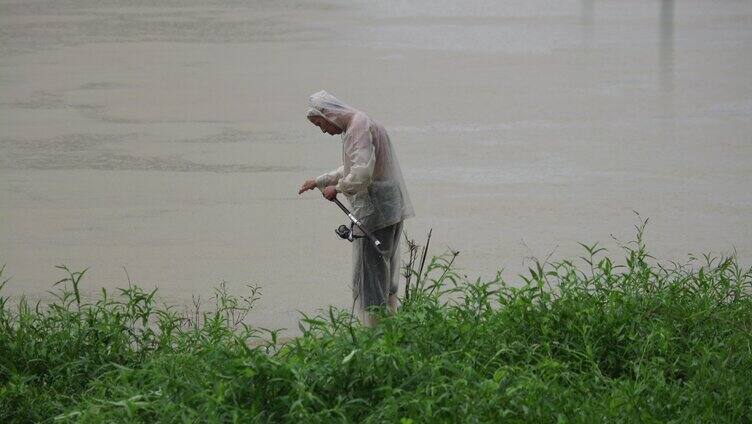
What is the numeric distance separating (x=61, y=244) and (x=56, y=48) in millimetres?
8053

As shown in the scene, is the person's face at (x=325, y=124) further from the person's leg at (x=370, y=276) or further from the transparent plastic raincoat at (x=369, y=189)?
the person's leg at (x=370, y=276)

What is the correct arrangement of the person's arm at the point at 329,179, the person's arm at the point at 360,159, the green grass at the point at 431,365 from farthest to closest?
the person's arm at the point at 329,179, the person's arm at the point at 360,159, the green grass at the point at 431,365

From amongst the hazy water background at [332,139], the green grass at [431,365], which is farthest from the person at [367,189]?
the hazy water background at [332,139]

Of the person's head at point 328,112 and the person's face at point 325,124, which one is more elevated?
the person's head at point 328,112

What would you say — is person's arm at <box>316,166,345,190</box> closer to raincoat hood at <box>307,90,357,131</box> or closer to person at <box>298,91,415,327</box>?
person at <box>298,91,415,327</box>

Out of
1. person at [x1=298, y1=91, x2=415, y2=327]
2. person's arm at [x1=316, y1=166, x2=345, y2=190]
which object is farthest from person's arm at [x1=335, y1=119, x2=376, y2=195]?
person's arm at [x1=316, y1=166, x2=345, y2=190]

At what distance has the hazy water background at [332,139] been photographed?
9250 millimetres

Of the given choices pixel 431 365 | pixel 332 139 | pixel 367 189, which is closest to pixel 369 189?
pixel 367 189

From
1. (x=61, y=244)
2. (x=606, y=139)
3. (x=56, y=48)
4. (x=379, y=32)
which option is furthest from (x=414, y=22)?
(x=61, y=244)

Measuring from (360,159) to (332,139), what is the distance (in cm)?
524

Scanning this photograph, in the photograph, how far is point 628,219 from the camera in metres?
9.68

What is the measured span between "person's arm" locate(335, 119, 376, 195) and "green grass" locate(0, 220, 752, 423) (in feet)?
1.99

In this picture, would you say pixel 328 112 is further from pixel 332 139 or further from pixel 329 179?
pixel 332 139

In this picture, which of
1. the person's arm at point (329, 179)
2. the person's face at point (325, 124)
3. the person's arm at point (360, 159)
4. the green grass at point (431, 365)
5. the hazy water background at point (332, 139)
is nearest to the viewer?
the green grass at point (431, 365)
